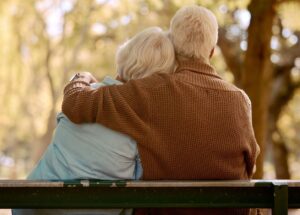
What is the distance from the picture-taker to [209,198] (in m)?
3.10

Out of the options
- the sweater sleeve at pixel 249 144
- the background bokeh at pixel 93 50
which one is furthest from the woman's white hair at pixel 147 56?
the background bokeh at pixel 93 50

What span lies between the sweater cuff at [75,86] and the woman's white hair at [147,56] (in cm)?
22

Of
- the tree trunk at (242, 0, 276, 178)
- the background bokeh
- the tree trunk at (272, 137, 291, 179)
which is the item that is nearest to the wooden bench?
the tree trunk at (242, 0, 276, 178)

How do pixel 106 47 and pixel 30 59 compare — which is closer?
pixel 30 59

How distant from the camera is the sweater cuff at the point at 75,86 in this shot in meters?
3.45

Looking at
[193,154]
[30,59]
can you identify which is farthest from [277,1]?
[30,59]

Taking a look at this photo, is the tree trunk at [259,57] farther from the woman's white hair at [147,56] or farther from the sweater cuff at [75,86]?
the sweater cuff at [75,86]

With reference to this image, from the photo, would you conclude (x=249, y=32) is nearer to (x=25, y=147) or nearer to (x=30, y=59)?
(x=30, y=59)

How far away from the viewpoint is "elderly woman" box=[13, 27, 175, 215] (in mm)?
3346

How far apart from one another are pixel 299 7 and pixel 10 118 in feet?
55.4

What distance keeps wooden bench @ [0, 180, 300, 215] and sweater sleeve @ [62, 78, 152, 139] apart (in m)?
0.36

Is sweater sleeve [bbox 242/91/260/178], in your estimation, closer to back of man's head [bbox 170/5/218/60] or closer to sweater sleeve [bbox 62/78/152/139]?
back of man's head [bbox 170/5/218/60]

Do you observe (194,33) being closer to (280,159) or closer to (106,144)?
(106,144)

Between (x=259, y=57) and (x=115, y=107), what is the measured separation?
20.1 ft
